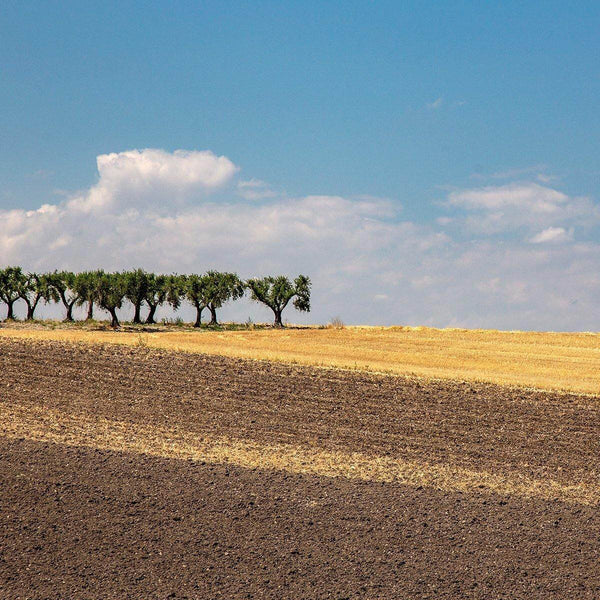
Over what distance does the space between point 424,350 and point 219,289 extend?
33.1 metres

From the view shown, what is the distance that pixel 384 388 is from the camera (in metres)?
24.6

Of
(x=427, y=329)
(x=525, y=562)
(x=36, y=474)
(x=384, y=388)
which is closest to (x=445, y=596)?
(x=525, y=562)

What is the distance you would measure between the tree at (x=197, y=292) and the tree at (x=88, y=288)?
→ 336 inches

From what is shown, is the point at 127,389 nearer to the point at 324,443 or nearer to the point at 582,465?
the point at 324,443

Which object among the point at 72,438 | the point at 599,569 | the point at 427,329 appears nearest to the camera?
the point at 599,569

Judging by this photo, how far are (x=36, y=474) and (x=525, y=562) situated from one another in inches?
358

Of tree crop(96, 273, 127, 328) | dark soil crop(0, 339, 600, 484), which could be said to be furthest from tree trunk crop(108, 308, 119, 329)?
dark soil crop(0, 339, 600, 484)

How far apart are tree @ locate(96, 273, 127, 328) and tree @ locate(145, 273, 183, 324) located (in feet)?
11.7

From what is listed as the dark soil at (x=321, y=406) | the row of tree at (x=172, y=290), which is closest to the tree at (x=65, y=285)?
the row of tree at (x=172, y=290)

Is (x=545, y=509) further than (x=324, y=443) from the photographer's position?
No

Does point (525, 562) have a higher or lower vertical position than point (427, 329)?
lower

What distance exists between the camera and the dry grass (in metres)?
15.0

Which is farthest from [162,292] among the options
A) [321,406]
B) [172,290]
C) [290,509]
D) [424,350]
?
[290,509]

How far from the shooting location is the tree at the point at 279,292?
6888cm
